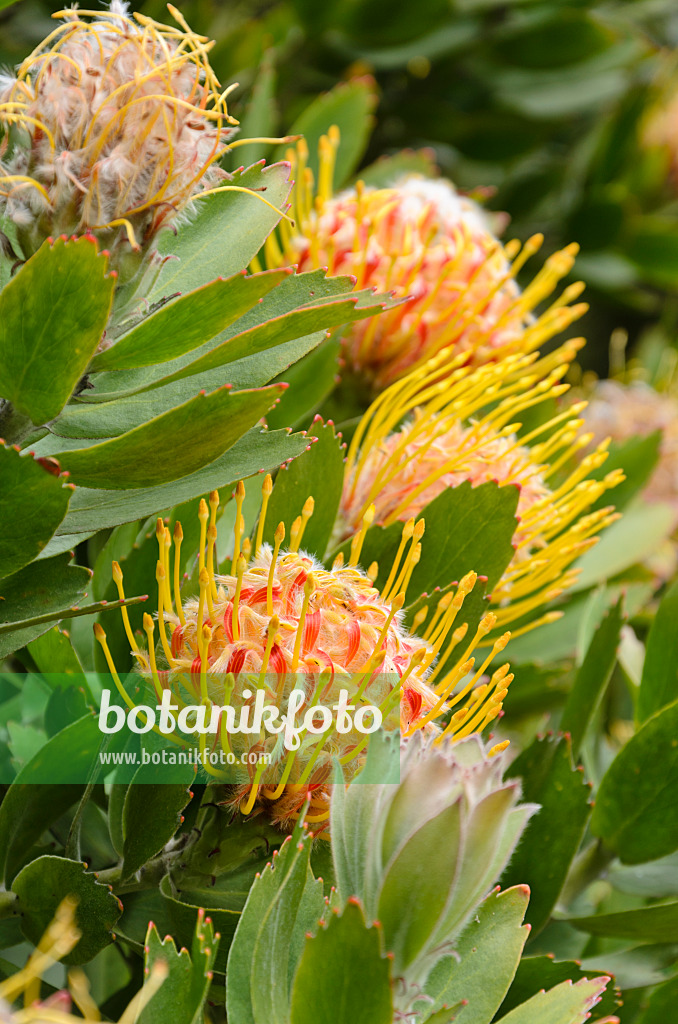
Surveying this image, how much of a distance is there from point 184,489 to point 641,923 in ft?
1.20

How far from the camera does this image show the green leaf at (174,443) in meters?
0.37

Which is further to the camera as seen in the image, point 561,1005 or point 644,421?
point 644,421

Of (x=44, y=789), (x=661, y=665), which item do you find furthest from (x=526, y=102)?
(x=44, y=789)

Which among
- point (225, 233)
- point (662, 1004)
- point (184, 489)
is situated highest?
point (225, 233)

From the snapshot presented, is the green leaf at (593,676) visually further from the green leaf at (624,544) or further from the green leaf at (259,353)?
the green leaf at (259,353)

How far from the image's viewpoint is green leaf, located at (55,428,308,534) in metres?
0.42

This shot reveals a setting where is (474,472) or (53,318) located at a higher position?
(53,318)

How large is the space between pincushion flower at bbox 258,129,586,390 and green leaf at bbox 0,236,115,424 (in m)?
0.35

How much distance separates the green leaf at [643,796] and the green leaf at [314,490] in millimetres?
221

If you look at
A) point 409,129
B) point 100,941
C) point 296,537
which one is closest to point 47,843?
point 100,941

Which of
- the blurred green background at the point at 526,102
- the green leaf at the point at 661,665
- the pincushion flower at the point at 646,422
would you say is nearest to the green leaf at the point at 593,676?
the green leaf at the point at 661,665

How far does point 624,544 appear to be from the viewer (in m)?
0.83

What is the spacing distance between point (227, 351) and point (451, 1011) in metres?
0.28

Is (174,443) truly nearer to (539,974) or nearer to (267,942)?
(267,942)
